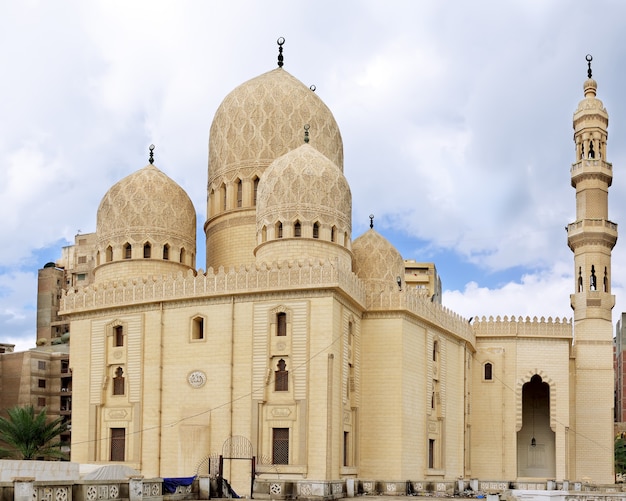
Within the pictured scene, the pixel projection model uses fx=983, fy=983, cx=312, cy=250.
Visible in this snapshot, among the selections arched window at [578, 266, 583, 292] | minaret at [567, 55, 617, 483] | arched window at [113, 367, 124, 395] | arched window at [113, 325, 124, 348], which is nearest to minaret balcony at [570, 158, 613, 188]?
minaret at [567, 55, 617, 483]

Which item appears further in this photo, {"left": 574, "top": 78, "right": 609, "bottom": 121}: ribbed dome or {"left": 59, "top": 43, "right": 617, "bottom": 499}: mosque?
{"left": 574, "top": 78, "right": 609, "bottom": 121}: ribbed dome

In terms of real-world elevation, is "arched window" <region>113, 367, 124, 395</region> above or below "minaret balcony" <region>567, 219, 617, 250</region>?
below

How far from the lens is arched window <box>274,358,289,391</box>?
32938 mm

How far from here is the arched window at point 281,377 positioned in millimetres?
32938

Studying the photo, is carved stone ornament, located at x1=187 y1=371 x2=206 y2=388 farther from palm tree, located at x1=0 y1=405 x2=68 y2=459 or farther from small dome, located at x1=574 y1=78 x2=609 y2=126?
small dome, located at x1=574 y1=78 x2=609 y2=126

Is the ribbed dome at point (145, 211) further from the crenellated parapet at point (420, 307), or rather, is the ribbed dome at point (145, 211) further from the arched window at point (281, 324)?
the crenellated parapet at point (420, 307)

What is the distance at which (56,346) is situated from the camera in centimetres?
7131

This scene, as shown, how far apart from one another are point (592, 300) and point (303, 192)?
694 inches

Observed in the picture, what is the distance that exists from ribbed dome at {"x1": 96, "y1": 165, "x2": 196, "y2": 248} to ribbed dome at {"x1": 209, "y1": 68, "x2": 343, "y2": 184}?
3.05 meters

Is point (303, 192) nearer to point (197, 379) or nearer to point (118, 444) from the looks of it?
point (197, 379)

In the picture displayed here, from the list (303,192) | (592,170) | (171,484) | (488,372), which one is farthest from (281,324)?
(592,170)

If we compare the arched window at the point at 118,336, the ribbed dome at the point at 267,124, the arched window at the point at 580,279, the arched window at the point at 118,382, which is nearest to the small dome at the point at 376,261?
the ribbed dome at the point at 267,124

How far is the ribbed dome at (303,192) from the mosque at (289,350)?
2.4 inches

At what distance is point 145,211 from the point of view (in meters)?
38.5
